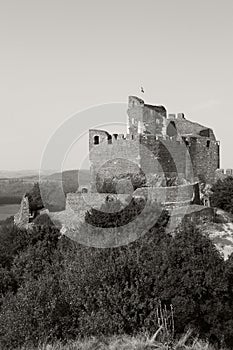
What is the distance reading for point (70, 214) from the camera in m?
27.7

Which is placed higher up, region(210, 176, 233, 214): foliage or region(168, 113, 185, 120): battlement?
region(168, 113, 185, 120): battlement

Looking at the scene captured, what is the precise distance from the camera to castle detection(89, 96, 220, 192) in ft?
92.8

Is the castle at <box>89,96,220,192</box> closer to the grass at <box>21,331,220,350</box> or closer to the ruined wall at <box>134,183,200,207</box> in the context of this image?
the ruined wall at <box>134,183,200,207</box>

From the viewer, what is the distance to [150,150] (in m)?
28.3

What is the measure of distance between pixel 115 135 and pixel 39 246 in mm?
8712

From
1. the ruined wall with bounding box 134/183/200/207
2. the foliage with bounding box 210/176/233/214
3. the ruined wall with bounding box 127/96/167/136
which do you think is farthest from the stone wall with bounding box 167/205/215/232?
the ruined wall with bounding box 127/96/167/136

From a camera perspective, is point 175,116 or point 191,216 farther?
point 175,116

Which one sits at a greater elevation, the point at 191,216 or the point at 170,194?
the point at 170,194

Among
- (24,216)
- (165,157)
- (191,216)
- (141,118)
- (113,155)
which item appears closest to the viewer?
(191,216)

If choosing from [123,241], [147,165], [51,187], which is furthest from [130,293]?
[51,187]

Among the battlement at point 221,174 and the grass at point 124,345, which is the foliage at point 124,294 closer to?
the grass at point 124,345

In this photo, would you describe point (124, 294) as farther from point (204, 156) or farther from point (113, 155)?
point (204, 156)

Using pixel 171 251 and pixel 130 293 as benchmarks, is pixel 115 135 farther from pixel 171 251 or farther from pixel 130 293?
pixel 130 293

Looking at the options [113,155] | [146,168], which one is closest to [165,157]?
[146,168]
